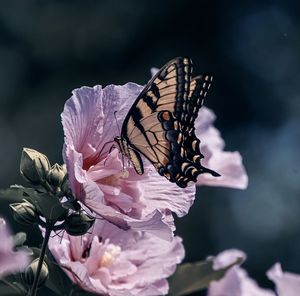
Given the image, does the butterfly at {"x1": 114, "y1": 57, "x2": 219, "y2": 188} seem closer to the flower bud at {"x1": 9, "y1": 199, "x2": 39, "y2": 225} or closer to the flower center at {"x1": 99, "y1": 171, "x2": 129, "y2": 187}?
the flower center at {"x1": 99, "y1": 171, "x2": 129, "y2": 187}

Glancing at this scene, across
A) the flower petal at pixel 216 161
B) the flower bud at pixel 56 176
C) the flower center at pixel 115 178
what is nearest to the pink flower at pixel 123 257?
the flower center at pixel 115 178

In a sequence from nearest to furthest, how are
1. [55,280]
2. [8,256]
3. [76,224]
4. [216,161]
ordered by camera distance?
[8,256] → [76,224] → [55,280] → [216,161]

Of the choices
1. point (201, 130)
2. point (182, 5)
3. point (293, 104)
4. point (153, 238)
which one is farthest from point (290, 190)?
point (153, 238)

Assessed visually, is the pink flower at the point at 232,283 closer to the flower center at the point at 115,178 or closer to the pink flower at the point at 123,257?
the pink flower at the point at 123,257

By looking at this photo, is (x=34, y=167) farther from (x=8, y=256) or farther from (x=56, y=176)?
(x=8, y=256)

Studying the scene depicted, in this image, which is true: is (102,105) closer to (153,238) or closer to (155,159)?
(155,159)

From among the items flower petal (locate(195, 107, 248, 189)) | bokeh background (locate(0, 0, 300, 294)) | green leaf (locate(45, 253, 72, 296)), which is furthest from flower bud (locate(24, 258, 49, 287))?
bokeh background (locate(0, 0, 300, 294))

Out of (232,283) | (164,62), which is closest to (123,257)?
(232,283)
